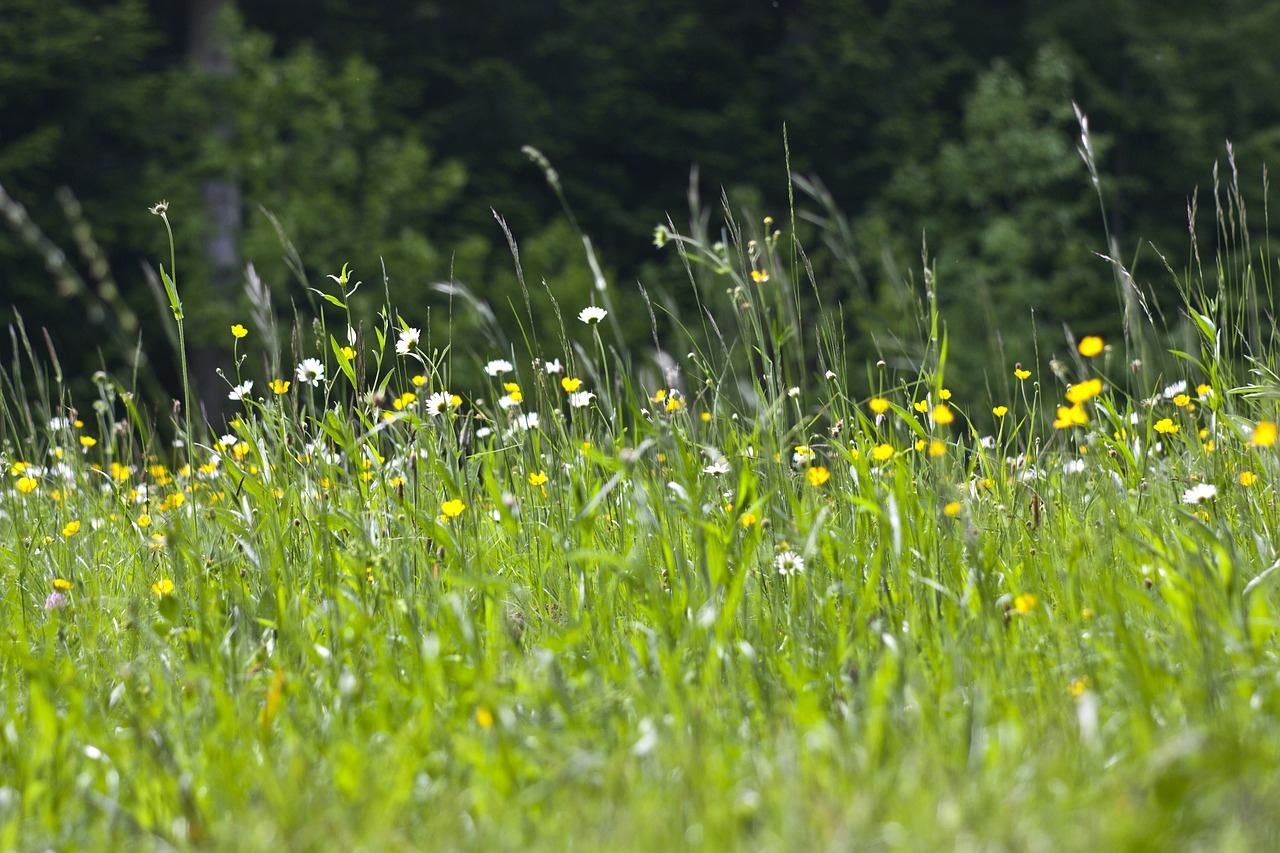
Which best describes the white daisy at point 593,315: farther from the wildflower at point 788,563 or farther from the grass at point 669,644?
the wildflower at point 788,563

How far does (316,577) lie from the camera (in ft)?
6.90

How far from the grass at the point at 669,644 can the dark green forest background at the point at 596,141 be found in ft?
35.0

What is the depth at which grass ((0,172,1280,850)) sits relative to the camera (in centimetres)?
124

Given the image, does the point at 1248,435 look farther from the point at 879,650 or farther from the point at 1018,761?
the point at 1018,761

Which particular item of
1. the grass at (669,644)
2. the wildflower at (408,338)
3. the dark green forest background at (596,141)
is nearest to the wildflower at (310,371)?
the grass at (669,644)

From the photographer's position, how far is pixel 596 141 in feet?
58.1

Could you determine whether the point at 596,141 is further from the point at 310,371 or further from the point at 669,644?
the point at 669,644

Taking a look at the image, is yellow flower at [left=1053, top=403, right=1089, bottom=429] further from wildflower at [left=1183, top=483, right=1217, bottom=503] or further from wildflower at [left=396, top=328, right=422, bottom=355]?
wildflower at [left=396, top=328, right=422, bottom=355]

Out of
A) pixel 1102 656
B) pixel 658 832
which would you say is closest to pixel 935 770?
pixel 658 832

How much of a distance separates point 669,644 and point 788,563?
1.06 ft

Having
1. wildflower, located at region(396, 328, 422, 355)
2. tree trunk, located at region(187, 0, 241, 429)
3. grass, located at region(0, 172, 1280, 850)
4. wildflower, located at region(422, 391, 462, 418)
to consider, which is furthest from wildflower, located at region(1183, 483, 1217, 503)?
tree trunk, located at region(187, 0, 241, 429)

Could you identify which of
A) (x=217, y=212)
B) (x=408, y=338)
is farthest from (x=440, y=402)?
(x=217, y=212)

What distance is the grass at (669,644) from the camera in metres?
1.24

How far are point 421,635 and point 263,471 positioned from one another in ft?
2.13
